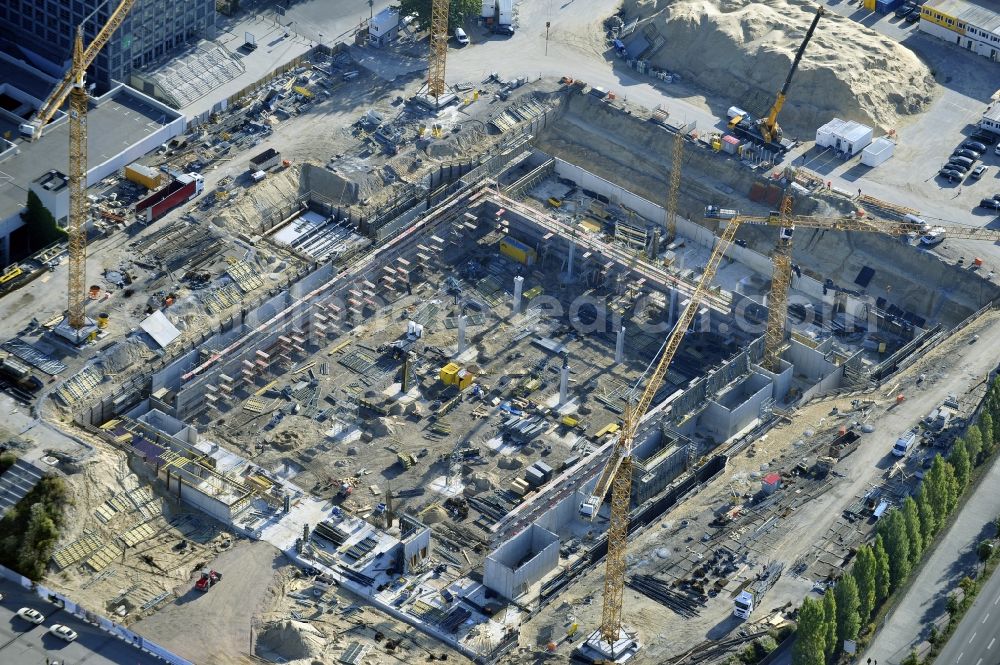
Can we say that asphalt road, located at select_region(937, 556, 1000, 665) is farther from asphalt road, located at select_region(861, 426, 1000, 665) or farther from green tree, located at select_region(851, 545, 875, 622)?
green tree, located at select_region(851, 545, 875, 622)

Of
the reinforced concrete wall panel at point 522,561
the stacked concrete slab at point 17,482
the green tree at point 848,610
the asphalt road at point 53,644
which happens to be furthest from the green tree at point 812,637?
the stacked concrete slab at point 17,482

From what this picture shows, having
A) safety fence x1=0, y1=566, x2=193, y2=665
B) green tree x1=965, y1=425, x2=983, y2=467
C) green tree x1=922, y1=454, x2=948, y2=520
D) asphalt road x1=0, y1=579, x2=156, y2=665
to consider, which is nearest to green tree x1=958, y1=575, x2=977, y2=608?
green tree x1=922, y1=454, x2=948, y2=520

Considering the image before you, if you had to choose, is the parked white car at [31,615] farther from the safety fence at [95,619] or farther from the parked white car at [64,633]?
the safety fence at [95,619]

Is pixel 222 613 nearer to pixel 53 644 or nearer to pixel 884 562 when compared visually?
pixel 53 644

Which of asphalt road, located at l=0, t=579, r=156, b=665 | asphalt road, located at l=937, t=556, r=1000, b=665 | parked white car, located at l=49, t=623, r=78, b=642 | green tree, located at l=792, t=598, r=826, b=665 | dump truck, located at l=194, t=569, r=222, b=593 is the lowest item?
dump truck, located at l=194, t=569, r=222, b=593

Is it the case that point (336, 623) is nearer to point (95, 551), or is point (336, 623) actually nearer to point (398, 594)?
point (398, 594)

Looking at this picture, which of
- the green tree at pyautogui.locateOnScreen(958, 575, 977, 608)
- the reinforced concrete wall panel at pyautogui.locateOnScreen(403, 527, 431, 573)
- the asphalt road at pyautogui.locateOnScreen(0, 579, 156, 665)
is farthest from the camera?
the reinforced concrete wall panel at pyautogui.locateOnScreen(403, 527, 431, 573)

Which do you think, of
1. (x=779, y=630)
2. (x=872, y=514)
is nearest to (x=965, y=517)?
(x=872, y=514)
